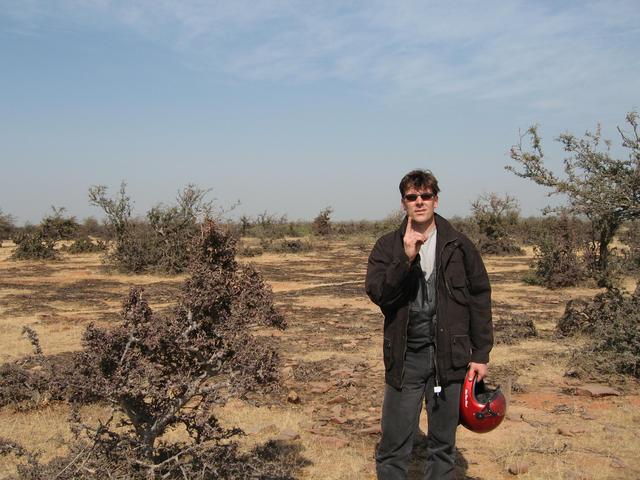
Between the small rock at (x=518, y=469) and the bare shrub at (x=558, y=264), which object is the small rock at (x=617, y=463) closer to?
the small rock at (x=518, y=469)

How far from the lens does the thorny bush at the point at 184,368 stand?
3525 mm

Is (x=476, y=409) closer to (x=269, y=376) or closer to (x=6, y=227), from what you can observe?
(x=269, y=376)

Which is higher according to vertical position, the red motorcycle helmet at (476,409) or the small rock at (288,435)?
the red motorcycle helmet at (476,409)

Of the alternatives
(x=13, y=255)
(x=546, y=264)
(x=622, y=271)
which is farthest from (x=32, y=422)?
(x=13, y=255)

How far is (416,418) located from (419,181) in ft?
4.49

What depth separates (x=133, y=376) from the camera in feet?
11.5

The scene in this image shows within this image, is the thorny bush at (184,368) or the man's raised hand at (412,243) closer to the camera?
the man's raised hand at (412,243)

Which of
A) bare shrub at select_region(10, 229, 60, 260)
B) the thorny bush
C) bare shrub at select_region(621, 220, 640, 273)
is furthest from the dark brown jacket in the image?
bare shrub at select_region(10, 229, 60, 260)

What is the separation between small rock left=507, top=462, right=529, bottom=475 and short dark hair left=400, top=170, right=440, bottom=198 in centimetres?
241

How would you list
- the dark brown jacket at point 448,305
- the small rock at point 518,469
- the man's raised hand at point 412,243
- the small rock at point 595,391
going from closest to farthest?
the man's raised hand at point 412,243, the dark brown jacket at point 448,305, the small rock at point 518,469, the small rock at point 595,391

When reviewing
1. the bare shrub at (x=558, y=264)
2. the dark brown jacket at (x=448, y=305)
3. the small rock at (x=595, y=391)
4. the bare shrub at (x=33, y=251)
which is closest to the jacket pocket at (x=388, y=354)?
the dark brown jacket at (x=448, y=305)

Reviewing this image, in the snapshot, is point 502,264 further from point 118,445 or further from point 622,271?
point 118,445

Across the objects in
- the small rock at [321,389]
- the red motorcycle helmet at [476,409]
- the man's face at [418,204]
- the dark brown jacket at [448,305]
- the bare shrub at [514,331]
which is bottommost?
the small rock at [321,389]

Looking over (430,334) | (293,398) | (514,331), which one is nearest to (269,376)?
(430,334)
